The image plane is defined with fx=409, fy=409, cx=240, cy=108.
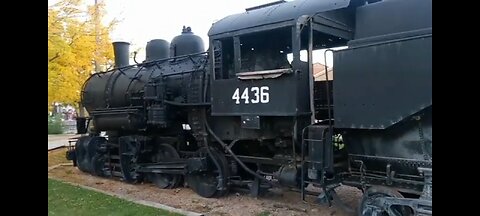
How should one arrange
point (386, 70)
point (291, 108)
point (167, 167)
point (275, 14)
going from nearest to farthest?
point (386, 70) < point (291, 108) < point (275, 14) < point (167, 167)

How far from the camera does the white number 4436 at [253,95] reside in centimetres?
619

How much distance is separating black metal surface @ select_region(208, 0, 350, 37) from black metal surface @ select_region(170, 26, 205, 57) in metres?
2.76

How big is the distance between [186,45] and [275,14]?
414 cm

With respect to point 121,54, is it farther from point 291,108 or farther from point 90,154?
point 291,108

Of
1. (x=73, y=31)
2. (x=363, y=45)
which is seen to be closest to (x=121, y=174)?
(x=73, y=31)

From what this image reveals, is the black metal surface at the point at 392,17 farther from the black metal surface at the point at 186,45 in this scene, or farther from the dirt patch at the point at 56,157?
the dirt patch at the point at 56,157

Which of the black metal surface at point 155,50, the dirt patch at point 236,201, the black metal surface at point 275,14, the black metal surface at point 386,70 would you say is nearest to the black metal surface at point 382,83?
the black metal surface at point 386,70

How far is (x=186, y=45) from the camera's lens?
9.93 meters

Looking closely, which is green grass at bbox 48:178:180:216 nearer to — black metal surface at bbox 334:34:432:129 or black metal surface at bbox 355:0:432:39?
black metal surface at bbox 334:34:432:129

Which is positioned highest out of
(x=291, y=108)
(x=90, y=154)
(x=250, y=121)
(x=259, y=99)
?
(x=259, y=99)

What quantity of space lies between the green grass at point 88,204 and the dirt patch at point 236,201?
2.44ft

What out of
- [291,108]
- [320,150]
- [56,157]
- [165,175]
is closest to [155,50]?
[165,175]

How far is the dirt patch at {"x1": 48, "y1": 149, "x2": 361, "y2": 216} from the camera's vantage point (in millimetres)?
6633
